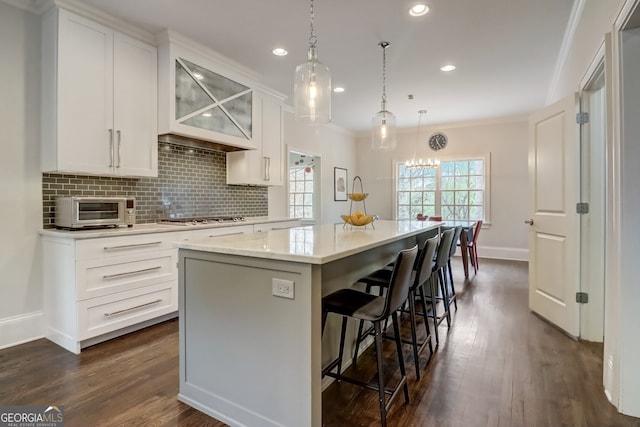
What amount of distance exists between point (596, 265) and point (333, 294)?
231cm

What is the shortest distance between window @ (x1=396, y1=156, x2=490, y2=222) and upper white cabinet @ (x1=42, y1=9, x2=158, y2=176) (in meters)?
5.60

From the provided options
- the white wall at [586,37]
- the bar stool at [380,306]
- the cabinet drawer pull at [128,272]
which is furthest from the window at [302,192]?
the bar stool at [380,306]

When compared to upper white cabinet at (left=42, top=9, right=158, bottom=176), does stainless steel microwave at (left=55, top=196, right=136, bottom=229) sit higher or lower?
lower

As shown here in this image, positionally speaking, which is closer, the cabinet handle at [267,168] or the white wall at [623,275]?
the white wall at [623,275]

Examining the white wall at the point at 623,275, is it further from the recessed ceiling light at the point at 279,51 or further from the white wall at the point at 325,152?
the white wall at the point at 325,152

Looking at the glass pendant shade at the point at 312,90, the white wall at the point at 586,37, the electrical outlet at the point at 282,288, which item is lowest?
the electrical outlet at the point at 282,288

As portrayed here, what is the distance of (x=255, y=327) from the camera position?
5.54 feet

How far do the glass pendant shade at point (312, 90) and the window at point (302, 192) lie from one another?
423 cm

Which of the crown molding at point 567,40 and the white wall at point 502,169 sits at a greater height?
the crown molding at point 567,40

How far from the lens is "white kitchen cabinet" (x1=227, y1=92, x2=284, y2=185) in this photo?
4430 mm

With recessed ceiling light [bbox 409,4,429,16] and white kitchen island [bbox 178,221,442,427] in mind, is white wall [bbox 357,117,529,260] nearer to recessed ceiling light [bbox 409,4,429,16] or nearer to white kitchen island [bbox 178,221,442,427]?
recessed ceiling light [bbox 409,4,429,16]

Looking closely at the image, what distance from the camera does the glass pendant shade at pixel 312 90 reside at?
2496 millimetres

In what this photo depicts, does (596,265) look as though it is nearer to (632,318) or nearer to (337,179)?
(632,318)

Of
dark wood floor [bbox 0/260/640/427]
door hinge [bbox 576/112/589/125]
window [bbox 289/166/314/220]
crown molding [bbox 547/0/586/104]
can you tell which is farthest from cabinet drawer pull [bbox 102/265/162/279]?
crown molding [bbox 547/0/586/104]
